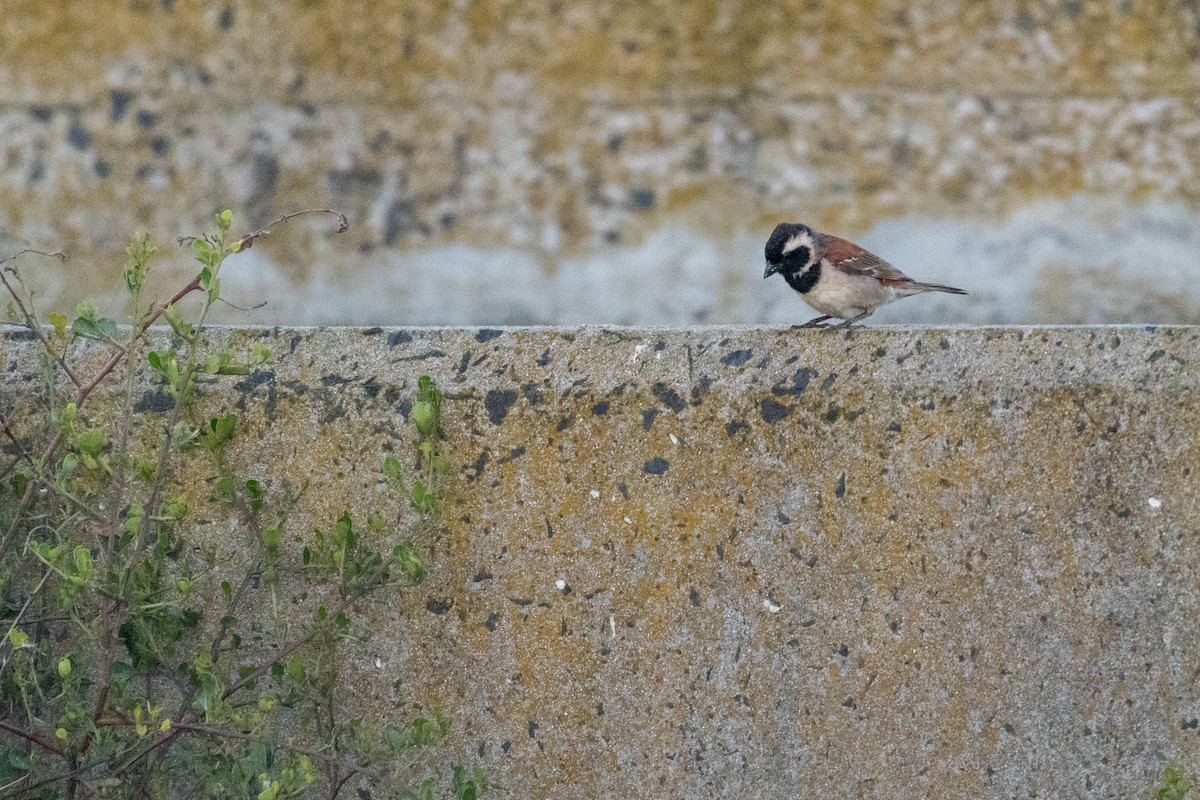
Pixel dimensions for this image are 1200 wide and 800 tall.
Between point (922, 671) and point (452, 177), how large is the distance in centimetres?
323

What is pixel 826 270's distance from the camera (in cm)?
371

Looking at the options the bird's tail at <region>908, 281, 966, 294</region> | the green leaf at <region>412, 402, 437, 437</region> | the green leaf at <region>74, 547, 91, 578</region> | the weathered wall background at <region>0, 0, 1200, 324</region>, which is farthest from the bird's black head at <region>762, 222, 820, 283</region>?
the green leaf at <region>74, 547, 91, 578</region>

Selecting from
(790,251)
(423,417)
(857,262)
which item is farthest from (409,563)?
(857,262)

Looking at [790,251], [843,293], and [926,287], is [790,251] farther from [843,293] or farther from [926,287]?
[926,287]

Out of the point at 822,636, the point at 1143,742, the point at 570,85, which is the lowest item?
the point at 1143,742

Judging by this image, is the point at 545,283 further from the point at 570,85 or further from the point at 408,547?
the point at 408,547

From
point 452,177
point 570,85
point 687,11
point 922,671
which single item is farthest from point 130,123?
point 922,671

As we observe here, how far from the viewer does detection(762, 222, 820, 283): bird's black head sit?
3666mm

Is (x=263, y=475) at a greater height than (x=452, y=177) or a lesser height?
lesser

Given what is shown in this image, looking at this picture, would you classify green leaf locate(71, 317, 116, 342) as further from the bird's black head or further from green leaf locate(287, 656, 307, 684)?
the bird's black head

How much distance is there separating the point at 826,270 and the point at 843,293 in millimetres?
77

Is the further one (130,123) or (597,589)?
(130,123)

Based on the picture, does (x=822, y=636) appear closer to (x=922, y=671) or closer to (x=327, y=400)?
(x=922, y=671)

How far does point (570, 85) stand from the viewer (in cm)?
502
